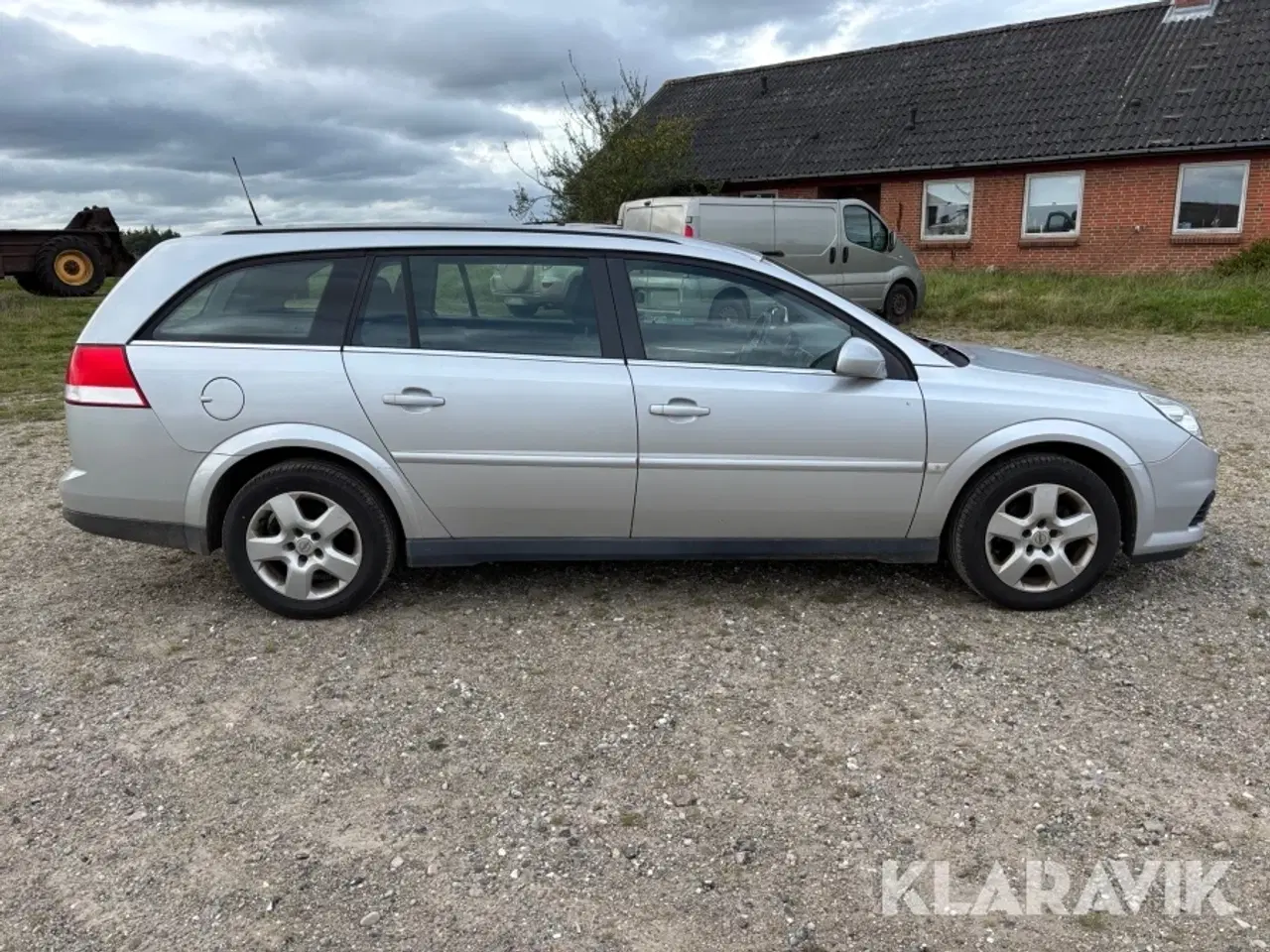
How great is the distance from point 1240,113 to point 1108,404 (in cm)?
1963

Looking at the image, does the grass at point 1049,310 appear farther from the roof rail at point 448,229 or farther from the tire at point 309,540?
the tire at point 309,540

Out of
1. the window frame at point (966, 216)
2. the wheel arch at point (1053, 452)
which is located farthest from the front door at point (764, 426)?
the window frame at point (966, 216)

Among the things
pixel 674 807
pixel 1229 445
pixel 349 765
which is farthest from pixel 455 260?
pixel 1229 445

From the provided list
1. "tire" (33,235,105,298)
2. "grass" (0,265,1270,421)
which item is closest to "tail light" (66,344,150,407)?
"grass" (0,265,1270,421)

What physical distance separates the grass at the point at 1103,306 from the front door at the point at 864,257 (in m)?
0.88

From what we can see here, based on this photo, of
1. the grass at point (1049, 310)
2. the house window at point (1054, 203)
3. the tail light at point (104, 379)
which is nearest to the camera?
the tail light at point (104, 379)

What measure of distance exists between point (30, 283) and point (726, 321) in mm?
20584

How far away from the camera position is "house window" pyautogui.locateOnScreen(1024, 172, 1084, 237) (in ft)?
72.6

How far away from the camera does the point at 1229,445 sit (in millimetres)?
7383

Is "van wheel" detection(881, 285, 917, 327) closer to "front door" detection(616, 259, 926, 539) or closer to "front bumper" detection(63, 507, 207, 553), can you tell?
"front door" detection(616, 259, 926, 539)

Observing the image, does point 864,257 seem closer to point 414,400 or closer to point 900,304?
point 900,304

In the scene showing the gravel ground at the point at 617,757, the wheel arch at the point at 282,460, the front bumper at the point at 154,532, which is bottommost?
the gravel ground at the point at 617,757

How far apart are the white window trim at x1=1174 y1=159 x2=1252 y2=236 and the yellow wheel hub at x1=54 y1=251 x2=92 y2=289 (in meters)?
22.1

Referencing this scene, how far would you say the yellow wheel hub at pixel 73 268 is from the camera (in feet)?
65.4
